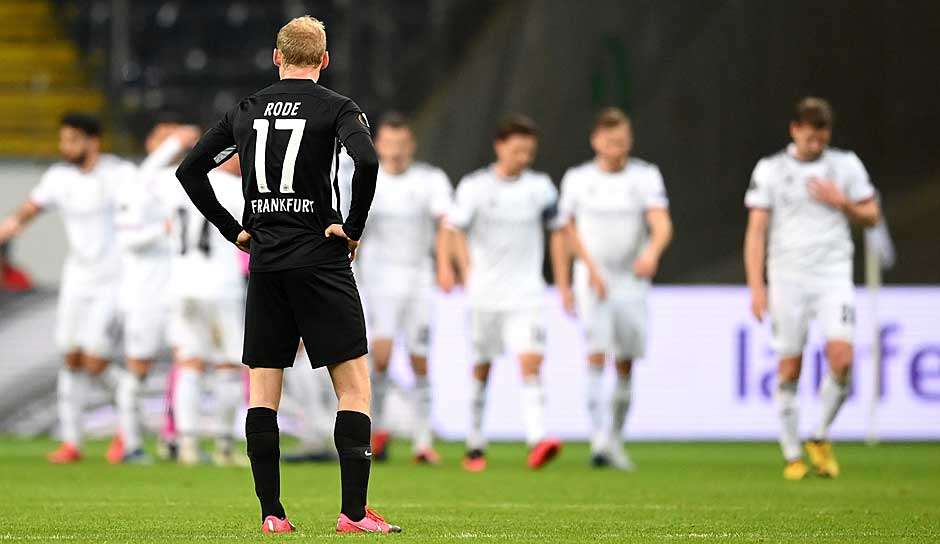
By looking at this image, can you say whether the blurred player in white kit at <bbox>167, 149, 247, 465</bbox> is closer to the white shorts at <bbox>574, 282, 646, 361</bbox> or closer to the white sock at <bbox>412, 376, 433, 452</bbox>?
the white sock at <bbox>412, 376, 433, 452</bbox>

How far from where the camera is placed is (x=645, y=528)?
755 cm

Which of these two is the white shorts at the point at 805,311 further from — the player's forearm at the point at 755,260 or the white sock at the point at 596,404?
the white sock at the point at 596,404

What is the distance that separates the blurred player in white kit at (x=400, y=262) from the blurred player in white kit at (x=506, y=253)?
445 millimetres

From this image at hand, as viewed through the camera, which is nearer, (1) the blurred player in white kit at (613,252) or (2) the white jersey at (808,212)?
(2) the white jersey at (808,212)

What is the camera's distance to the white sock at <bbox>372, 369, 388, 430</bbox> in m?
13.2

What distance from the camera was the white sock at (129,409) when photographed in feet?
42.5

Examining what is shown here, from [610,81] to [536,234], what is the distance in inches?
150

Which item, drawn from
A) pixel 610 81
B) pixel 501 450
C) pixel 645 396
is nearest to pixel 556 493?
pixel 501 450

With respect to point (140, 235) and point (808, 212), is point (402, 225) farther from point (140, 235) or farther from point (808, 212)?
point (808, 212)

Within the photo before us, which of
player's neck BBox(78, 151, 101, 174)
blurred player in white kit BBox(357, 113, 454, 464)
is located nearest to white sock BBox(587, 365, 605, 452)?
blurred player in white kit BBox(357, 113, 454, 464)

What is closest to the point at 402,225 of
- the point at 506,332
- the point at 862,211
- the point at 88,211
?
the point at 506,332

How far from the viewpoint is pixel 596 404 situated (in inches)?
500

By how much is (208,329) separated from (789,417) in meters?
4.02

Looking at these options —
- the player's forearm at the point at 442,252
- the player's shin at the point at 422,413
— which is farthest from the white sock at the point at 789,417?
the player's shin at the point at 422,413
